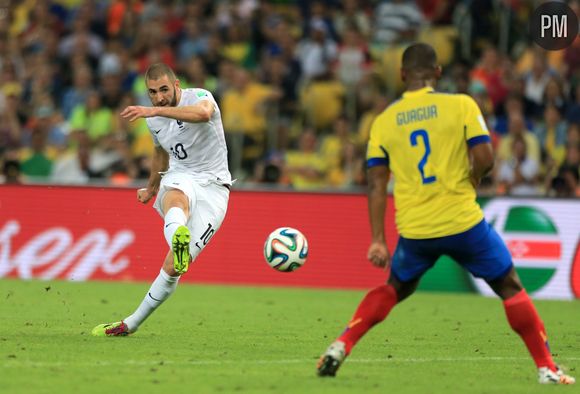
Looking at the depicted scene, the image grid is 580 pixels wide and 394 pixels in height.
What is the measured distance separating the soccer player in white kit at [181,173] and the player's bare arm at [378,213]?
2278 millimetres

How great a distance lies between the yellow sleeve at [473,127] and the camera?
8266 mm

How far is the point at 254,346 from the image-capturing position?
1069cm

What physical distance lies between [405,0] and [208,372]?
15.2 meters

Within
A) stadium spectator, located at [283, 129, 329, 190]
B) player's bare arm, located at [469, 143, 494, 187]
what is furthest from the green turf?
stadium spectator, located at [283, 129, 329, 190]

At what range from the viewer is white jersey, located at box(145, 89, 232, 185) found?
11266 millimetres

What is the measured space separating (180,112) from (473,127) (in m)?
2.96

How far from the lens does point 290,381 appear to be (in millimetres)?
8492

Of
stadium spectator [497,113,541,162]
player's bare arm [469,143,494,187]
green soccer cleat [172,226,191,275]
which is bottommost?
stadium spectator [497,113,541,162]

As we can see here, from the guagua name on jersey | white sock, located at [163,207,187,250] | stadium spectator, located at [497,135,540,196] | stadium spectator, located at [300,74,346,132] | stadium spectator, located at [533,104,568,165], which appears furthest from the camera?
stadium spectator, located at [300,74,346,132]

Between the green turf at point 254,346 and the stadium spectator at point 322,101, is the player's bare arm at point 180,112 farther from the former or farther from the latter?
the stadium spectator at point 322,101

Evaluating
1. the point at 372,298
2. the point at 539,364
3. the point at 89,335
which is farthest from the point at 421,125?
the point at 89,335

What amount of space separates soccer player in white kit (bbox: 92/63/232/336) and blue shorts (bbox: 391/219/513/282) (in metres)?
2.40

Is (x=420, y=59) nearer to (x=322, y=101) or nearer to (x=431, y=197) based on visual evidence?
(x=431, y=197)

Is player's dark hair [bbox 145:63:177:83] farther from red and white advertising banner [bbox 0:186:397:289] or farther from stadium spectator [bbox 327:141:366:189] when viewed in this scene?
stadium spectator [bbox 327:141:366:189]
